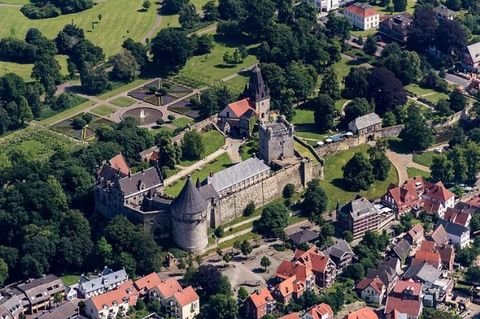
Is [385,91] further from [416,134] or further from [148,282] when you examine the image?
[148,282]

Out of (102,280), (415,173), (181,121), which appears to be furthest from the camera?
(181,121)

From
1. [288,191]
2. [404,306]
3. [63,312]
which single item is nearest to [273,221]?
[288,191]

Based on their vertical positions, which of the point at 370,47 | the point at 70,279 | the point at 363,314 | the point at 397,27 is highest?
the point at 397,27

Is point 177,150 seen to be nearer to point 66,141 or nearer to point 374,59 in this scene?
point 66,141

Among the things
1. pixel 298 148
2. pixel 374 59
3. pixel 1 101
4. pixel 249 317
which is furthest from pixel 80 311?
pixel 374 59

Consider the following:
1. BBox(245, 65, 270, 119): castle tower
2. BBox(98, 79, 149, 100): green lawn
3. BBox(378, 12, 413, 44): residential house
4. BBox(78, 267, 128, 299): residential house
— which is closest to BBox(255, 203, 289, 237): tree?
BBox(78, 267, 128, 299): residential house

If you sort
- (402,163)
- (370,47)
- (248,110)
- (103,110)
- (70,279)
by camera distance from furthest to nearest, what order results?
(370,47) → (103,110) → (248,110) → (402,163) → (70,279)

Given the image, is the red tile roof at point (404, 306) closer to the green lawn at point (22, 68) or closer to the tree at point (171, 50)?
the tree at point (171, 50)

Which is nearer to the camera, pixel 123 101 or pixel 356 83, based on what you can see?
pixel 356 83

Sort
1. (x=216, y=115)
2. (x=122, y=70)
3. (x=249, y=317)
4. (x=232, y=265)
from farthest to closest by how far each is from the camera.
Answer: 1. (x=122, y=70)
2. (x=216, y=115)
3. (x=232, y=265)
4. (x=249, y=317)
